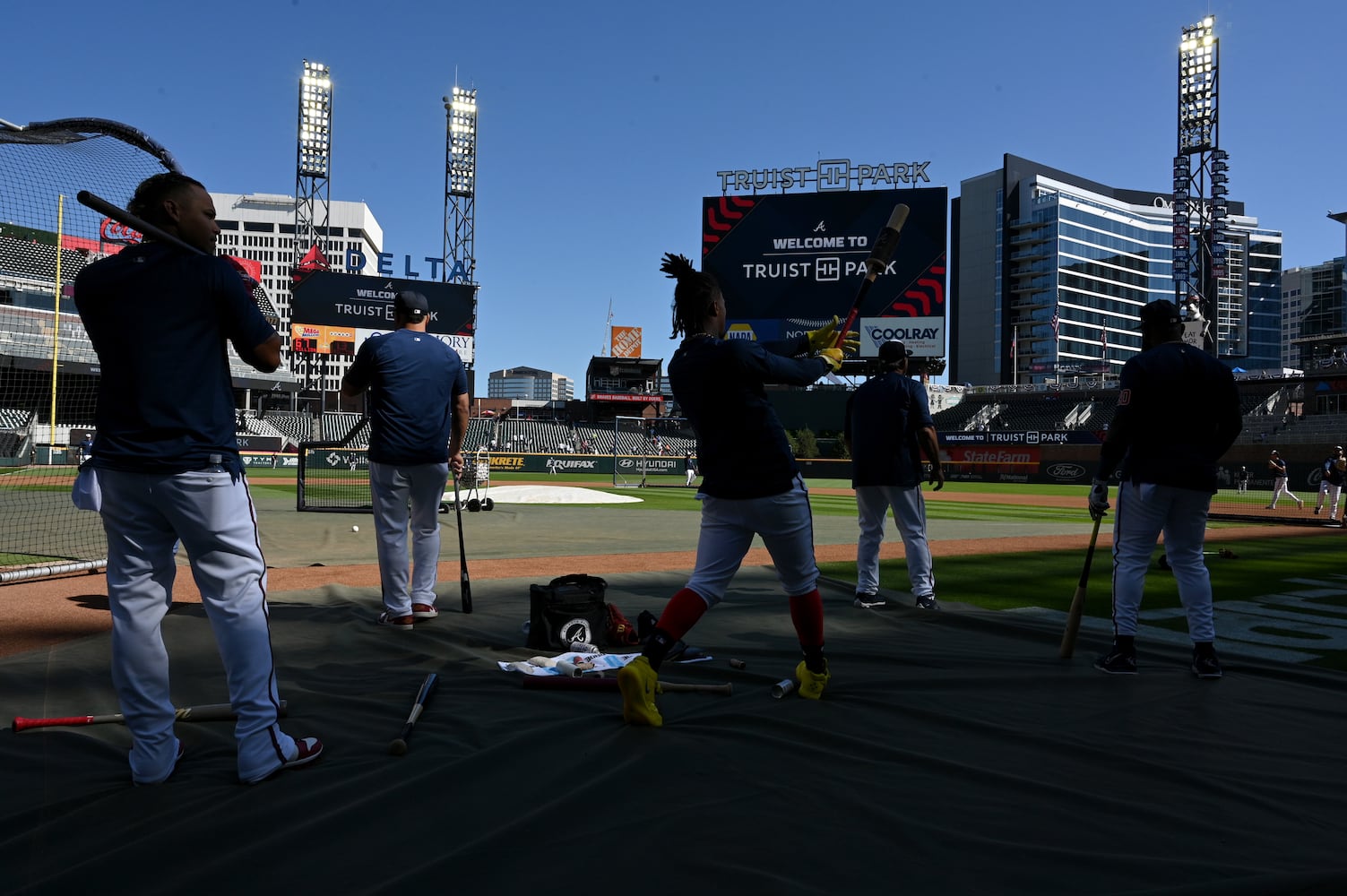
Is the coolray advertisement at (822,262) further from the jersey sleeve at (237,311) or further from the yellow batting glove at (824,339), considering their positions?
the jersey sleeve at (237,311)

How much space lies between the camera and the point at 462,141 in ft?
196

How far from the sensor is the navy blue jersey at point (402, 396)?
17.8 feet

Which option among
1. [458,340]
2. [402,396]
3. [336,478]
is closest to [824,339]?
[402,396]

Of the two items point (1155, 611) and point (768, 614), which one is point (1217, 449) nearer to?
point (1155, 611)

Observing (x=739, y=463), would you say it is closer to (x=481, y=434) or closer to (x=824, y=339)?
(x=824, y=339)

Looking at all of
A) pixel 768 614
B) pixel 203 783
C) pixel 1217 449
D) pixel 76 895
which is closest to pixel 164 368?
pixel 203 783

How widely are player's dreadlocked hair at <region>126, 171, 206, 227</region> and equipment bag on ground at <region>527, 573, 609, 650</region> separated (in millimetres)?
2825

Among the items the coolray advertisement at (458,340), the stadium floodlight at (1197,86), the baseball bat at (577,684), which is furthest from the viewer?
the stadium floodlight at (1197,86)

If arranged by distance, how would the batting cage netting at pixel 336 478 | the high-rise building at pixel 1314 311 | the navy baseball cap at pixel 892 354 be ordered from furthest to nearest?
the high-rise building at pixel 1314 311 → the batting cage netting at pixel 336 478 → the navy baseball cap at pixel 892 354

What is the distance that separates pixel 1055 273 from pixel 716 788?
108202mm

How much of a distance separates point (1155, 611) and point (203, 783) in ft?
21.3

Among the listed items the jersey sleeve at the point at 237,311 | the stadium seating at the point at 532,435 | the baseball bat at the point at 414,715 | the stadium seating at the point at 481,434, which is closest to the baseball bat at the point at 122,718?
the baseball bat at the point at 414,715

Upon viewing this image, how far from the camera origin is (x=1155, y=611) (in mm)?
6473

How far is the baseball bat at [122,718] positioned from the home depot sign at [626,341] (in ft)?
245
